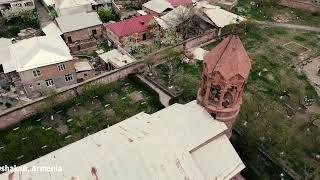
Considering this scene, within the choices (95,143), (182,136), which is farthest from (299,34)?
(95,143)

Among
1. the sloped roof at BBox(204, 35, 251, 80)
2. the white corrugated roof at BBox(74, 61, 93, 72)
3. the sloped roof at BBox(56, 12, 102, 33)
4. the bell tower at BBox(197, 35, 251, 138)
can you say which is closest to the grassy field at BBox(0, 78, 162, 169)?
the white corrugated roof at BBox(74, 61, 93, 72)

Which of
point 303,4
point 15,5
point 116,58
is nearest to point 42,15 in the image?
point 15,5

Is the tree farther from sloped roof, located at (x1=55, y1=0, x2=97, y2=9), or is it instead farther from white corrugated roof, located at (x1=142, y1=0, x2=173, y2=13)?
white corrugated roof, located at (x1=142, y1=0, x2=173, y2=13)

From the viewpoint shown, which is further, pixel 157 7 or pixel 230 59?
pixel 157 7

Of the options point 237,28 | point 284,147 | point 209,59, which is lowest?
point 284,147

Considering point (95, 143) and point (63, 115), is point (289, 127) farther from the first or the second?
point (63, 115)

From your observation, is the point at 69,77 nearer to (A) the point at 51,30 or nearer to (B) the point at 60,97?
(B) the point at 60,97

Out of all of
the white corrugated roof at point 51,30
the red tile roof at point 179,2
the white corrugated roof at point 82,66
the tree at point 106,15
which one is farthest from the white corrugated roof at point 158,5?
the white corrugated roof at point 82,66
